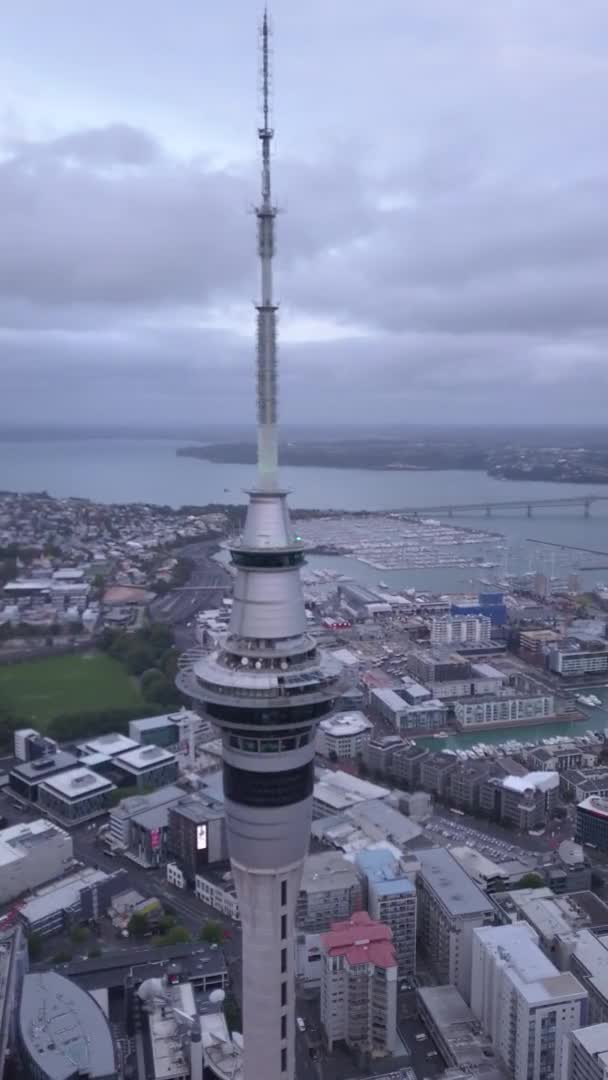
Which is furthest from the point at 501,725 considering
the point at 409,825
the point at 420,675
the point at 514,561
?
the point at 514,561

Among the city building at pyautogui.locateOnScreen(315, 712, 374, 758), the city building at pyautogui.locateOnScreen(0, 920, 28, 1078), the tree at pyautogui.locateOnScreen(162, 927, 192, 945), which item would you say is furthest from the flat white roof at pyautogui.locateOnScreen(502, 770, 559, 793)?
the city building at pyautogui.locateOnScreen(0, 920, 28, 1078)

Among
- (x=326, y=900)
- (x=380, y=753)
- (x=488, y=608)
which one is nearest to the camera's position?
(x=326, y=900)

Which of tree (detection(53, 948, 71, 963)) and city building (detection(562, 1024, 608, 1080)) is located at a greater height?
city building (detection(562, 1024, 608, 1080))

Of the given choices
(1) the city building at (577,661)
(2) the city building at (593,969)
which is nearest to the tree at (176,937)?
(2) the city building at (593,969)

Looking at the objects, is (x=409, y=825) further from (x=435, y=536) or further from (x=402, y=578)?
(x=435, y=536)

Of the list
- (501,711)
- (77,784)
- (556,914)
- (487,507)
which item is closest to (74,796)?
(77,784)

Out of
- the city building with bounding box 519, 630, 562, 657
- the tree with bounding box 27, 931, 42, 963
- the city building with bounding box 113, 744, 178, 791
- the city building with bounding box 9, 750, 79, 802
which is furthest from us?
the city building with bounding box 519, 630, 562, 657

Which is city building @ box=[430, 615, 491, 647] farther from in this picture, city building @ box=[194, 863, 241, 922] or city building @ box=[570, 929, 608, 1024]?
city building @ box=[570, 929, 608, 1024]

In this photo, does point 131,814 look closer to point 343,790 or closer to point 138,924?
point 138,924
